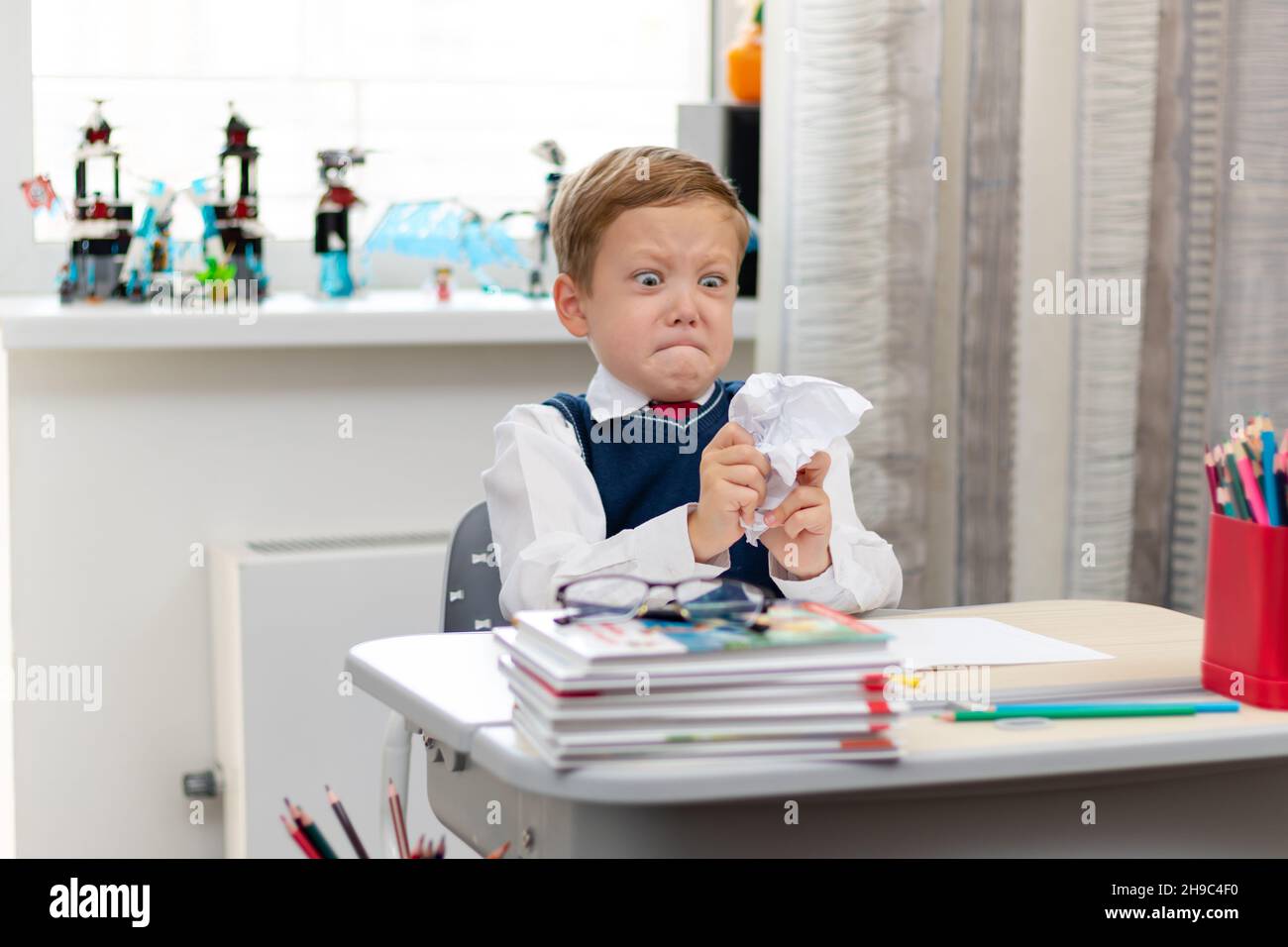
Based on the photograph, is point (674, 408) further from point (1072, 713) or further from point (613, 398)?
point (1072, 713)

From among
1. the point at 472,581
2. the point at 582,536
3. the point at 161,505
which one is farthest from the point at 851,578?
the point at 161,505

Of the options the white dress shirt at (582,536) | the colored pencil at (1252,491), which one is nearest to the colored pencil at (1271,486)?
the colored pencil at (1252,491)

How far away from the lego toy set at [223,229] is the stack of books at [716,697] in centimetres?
130

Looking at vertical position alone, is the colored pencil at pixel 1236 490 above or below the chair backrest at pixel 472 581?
above

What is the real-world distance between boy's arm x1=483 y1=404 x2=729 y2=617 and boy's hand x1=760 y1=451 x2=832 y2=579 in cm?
5

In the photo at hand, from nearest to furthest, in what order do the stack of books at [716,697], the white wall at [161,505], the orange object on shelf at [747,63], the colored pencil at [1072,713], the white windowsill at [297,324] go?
the stack of books at [716,697] < the colored pencil at [1072,713] < the white windowsill at [297,324] < the white wall at [161,505] < the orange object on shelf at [747,63]

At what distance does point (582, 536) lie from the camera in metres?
1.34

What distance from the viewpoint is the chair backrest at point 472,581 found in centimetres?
139

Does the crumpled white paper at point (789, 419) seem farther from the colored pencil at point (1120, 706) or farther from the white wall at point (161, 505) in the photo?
the white wall at point (161, 505)

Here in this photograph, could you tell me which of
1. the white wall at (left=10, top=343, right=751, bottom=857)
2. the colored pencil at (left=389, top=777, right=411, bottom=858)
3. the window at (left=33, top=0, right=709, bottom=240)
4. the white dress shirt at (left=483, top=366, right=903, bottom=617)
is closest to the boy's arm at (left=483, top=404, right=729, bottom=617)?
the white dress shirt at (left=483, top=366, right=903, bottom=617)

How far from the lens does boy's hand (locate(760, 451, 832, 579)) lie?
1.19 metres

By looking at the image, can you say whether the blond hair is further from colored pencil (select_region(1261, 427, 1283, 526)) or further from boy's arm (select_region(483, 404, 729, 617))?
colored pencil (select_region(1261, 427, 1283, 526))

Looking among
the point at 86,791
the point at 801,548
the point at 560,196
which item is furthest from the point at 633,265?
the point at 86,791
